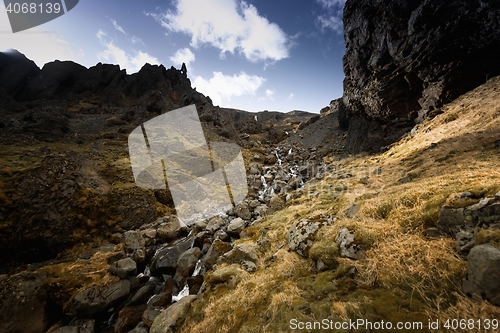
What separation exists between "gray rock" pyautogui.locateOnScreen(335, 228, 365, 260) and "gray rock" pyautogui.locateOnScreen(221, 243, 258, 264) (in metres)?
3.84

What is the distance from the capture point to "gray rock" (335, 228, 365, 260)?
5.47 m

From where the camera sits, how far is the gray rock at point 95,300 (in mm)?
9473

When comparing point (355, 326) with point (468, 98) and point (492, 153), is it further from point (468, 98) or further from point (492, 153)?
point (468, 98)

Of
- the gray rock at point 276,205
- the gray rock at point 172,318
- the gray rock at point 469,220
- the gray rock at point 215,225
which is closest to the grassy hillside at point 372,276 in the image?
the gray rock at point 469,220

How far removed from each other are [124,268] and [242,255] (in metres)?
8.18

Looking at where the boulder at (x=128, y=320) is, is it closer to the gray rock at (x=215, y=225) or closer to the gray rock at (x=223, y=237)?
the gray rock at (x=223, y=237)

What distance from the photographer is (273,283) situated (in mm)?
6215

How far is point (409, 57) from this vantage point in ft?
67.6

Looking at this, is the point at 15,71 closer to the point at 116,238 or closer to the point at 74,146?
the point at 74,146

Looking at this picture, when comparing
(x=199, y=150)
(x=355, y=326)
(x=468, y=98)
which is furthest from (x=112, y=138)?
(x=468, y=98)

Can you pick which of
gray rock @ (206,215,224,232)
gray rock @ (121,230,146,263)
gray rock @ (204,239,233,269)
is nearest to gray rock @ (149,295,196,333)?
gray rock @ (204,239,233,269)

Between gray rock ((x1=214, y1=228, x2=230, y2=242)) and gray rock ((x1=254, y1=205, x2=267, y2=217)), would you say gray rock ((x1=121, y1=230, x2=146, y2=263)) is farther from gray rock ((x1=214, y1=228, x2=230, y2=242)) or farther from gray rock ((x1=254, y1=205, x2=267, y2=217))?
gray rock ((x1=254, y1=205, x2=267, y2=217))

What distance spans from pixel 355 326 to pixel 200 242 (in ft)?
37.2

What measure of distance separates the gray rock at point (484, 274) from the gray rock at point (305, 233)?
4223 millimetres
